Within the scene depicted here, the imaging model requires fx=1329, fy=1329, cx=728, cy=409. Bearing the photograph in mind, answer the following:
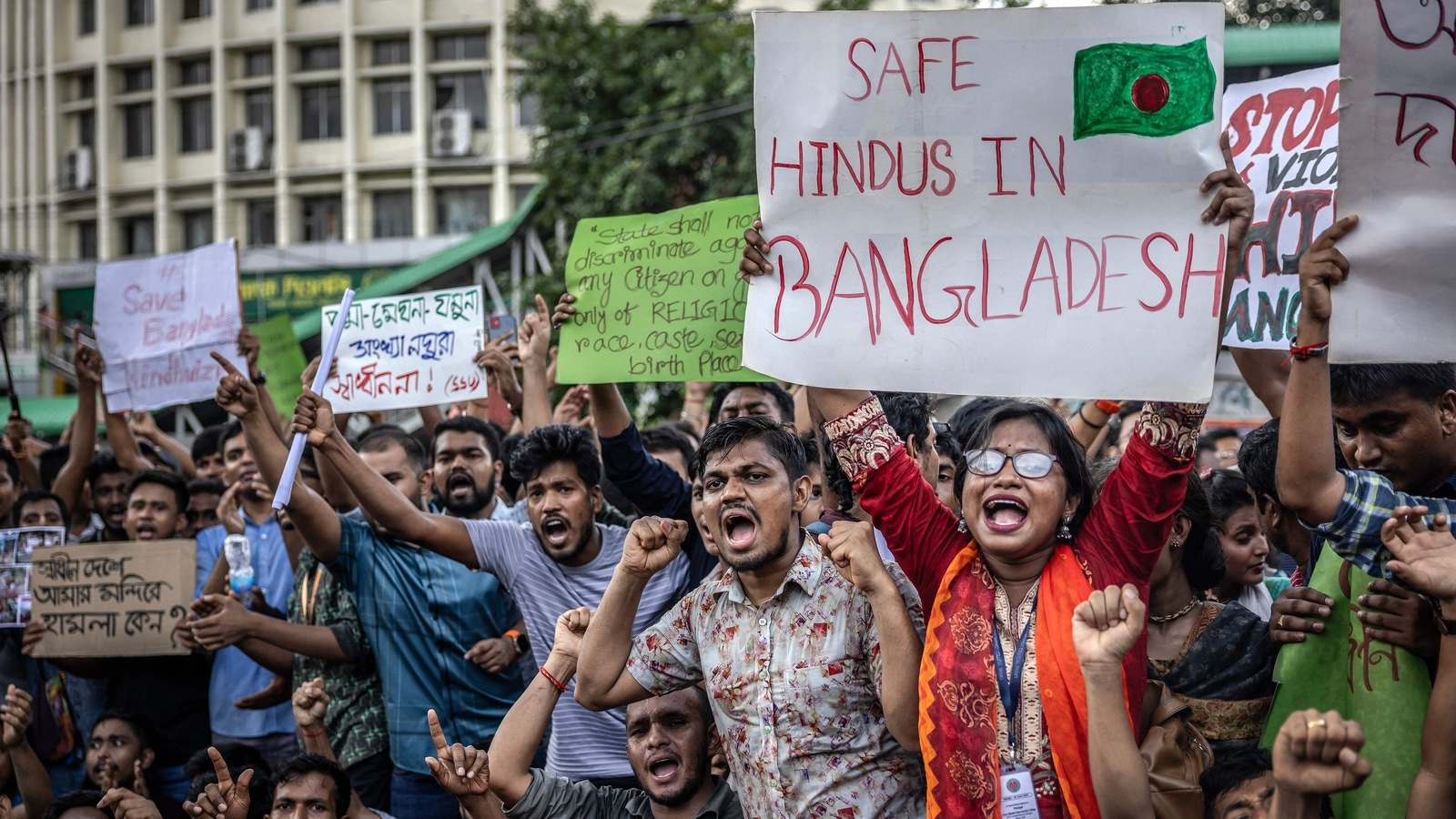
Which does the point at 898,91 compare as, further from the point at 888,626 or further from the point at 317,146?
the point at 317,146

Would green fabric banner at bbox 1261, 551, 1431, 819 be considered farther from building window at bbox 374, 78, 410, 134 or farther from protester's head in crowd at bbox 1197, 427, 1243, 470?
building window at bbox 374, 78, 410, 134

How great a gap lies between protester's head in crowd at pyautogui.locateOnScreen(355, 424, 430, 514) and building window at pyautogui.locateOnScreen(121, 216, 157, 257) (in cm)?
3383

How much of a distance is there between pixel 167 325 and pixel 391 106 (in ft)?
95.3

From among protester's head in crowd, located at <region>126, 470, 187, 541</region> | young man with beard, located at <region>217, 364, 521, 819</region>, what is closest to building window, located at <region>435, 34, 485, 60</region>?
protester's head in crowd, located at <region>126, 470, 187, 541</region>

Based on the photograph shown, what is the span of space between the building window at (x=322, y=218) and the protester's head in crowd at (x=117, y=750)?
30.3 m

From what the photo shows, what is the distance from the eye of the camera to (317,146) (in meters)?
34.3

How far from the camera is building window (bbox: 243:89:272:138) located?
1369 inches

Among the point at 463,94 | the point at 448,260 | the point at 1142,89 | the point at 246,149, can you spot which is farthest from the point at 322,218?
the point at 1142,89

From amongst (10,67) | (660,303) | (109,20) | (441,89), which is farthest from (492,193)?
(660,303)

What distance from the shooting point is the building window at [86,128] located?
120 feet

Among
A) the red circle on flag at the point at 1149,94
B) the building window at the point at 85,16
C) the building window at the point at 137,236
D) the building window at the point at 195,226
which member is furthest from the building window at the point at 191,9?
the red circle on flag at the point at 1149,94

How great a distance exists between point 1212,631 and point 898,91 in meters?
1.51

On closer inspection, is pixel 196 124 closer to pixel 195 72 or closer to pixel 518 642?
pixel 195 72

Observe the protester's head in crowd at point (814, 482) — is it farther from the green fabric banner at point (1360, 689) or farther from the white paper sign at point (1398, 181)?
the white paper sign at point (1398, 181)
